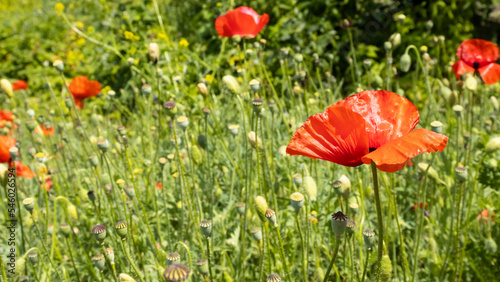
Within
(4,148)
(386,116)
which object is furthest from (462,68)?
(4,148)

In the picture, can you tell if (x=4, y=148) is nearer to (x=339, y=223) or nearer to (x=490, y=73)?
(x=339, y=223)

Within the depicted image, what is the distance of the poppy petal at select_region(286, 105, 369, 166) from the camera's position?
0.78 meters

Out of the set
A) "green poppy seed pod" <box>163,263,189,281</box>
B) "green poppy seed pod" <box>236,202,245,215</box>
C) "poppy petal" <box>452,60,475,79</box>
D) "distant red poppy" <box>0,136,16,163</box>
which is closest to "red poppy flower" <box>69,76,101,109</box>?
"distant red poppy" <box>0,136,16,163</box>

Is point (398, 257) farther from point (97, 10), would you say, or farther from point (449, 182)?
point (97, 10)

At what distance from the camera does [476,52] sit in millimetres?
1731

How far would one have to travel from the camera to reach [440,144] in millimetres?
748

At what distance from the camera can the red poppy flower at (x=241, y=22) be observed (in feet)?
6.03

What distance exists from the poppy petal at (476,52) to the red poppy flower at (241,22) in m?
0.80

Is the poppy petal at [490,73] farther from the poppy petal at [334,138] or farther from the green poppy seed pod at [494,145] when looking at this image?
the poppy petal at [334,138]

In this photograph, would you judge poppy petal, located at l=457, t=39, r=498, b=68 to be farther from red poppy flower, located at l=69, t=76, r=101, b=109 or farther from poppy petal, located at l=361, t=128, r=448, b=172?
red poppy flower, located at l=69, t=76, r=101, b=109

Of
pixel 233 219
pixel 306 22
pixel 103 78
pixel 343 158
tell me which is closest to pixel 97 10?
pixel 103 78

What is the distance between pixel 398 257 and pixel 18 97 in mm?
4108

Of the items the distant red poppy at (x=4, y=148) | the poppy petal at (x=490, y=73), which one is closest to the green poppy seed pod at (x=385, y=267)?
the poppy petal at (x=490, y=73)

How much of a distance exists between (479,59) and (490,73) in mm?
69
